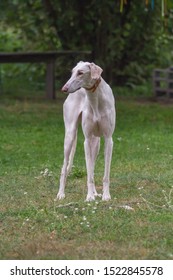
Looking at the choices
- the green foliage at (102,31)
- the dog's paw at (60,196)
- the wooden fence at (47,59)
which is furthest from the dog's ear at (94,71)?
the green foliage at (102,31)

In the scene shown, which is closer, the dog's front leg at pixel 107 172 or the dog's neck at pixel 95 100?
the dog's neck at pixel 95 100

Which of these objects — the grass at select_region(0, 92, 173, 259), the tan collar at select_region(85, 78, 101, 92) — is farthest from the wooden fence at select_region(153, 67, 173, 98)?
the tan collar at select_region(85, 78, 101, 92)

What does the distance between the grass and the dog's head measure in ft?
3.91

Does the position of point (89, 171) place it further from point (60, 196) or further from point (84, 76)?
point (84, 76)

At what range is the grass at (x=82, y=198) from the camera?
23.2ft

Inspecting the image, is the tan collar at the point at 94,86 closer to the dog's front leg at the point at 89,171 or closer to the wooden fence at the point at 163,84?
the dog's front leg at the point at 89,171

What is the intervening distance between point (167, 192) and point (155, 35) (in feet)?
41.6

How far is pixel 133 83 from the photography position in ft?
72.4

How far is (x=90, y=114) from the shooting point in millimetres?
8969

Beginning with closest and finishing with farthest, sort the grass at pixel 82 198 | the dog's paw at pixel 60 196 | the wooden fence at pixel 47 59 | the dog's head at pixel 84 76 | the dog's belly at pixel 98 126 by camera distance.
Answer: the grass at pixel 82 198
the dog's head at pixel 84 76
the dog's belly at pixel 98 126
the dog's paw at pixel 60 196
the wooden fence at pixel 47 59

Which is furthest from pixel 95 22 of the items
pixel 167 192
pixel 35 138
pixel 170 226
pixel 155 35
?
pixel 170 226

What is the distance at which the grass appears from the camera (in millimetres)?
7086

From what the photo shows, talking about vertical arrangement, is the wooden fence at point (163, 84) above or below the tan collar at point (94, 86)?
below

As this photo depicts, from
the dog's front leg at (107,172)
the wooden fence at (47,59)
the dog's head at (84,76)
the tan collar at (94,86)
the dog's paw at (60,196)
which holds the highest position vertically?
the dog's head at (84,76)
